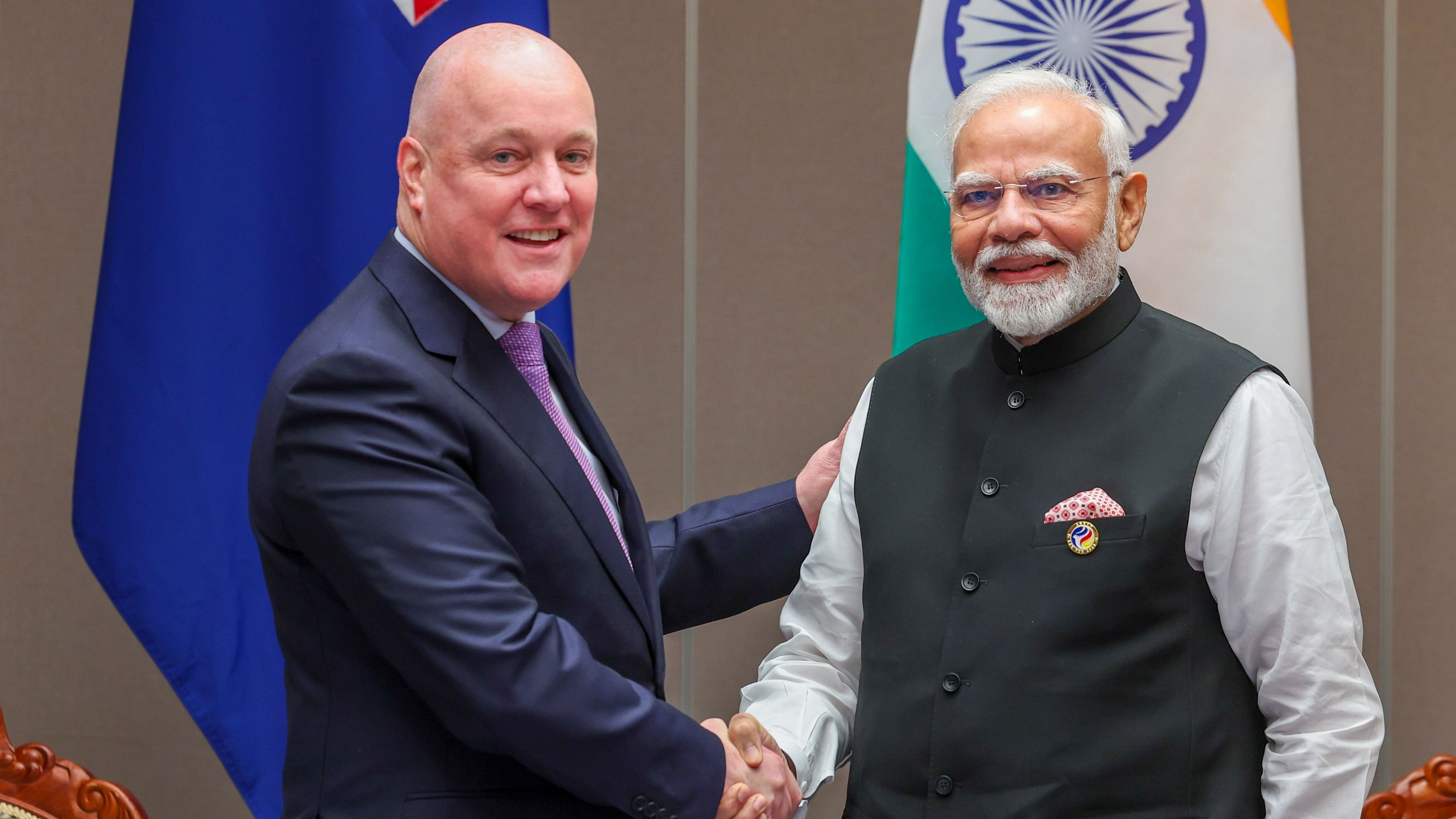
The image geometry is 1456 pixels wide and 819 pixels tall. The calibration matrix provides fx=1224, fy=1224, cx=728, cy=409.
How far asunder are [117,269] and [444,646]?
1400 millimetres

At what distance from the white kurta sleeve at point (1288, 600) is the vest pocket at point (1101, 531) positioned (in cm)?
6

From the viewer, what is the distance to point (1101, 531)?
1396 millimetres

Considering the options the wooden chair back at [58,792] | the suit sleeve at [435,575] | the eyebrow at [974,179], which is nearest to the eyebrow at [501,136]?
the suit sleeve at [435,575]

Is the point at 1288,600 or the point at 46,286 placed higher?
the point at 46,286

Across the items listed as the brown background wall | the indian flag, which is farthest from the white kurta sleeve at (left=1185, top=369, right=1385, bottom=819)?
the brown background wall

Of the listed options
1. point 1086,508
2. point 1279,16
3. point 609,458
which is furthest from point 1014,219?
point 1279,16

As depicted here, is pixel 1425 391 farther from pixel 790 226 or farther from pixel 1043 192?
pixel 1043 192

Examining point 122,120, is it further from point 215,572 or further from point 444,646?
point 444,646

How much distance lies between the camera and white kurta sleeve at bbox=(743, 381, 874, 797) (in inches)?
64.9

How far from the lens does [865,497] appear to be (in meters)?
1.61

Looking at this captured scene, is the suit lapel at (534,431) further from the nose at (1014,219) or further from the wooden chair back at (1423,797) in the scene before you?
the wooden chair back at (1423,797)

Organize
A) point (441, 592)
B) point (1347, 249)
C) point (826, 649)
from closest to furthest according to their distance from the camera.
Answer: point (441, 592)
point (826, 649)
point (1347, 249)

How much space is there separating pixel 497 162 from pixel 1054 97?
2.25 ft

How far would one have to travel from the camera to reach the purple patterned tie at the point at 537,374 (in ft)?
4.91
